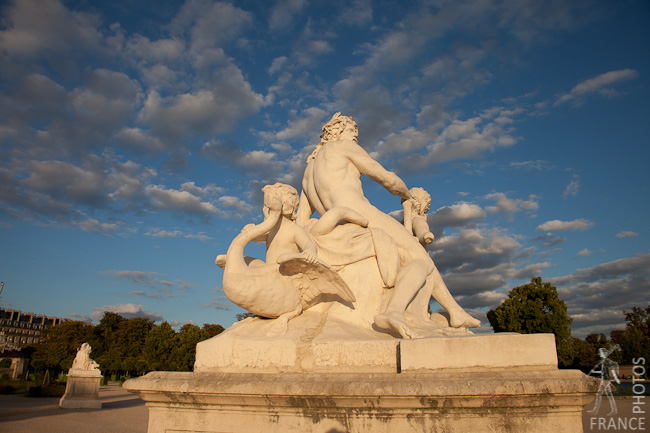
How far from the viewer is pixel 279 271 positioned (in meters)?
4.69

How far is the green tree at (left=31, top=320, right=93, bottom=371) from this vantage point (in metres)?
46.0

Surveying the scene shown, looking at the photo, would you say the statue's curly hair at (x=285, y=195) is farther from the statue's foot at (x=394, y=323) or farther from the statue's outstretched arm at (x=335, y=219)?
the statue's foot at (x=394, y=323)

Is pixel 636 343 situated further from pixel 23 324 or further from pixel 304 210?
pixel 23 324

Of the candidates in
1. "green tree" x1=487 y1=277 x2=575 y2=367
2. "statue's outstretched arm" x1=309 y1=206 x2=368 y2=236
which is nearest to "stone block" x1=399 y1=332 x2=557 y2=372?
"statue's outstretched arm" x1=309 y1=206 x2=368 y2=236

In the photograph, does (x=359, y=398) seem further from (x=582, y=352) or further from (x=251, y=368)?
(x=582, y=352)

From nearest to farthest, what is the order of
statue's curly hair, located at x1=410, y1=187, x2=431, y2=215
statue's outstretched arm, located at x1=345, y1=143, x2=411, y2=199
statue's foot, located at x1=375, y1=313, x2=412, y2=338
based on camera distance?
statue's foot, located at x1=375, y1=313, x2=412, y2=338
statue's outstretched arm, located at x1=345, y1=143, x2=411, y2=199
statue's curly hair, located at x1=410, y1=187, x2=431, y2=215

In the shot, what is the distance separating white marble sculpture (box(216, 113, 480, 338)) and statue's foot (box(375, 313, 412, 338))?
10 millimetres

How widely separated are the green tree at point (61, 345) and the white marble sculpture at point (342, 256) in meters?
49.4

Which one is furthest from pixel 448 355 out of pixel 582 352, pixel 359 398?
pixel 582 352

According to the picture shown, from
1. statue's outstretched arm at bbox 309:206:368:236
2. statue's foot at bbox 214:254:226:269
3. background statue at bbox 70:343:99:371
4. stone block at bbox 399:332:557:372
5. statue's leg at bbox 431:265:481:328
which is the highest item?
statue's outstretched arm at bbox 309:206:368:236

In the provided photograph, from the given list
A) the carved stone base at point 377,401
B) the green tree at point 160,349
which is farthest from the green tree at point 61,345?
the carved stone base at point 377,401

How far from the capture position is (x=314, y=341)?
4.17 metres

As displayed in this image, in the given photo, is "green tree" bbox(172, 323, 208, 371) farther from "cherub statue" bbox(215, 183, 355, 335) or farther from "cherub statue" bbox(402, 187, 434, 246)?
"cherub statue" bbox(215, 183, 355, 335)

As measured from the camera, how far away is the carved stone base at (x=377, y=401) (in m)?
3.13
